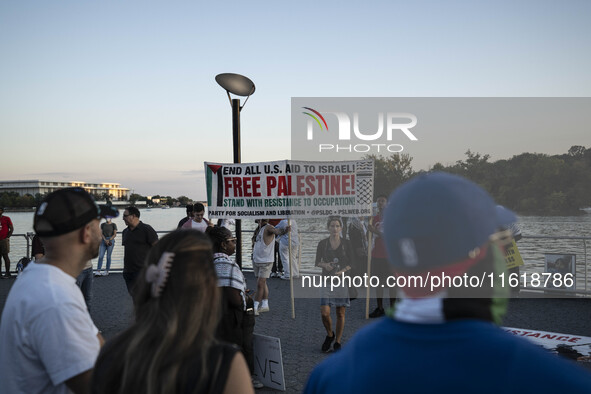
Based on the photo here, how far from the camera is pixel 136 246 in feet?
23.3

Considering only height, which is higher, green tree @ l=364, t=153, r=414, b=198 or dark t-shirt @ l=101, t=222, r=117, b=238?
A: green tree @ l=364, t=153, r=414, b=198

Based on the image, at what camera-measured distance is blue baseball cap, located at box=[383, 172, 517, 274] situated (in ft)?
3.20

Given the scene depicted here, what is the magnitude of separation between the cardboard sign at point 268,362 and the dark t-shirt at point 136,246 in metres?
2.88

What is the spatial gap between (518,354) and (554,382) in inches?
2.9

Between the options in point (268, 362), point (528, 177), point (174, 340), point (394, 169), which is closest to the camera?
point (174, 340)

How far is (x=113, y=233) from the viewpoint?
12930 millimetres

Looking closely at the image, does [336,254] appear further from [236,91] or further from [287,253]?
[287,253]

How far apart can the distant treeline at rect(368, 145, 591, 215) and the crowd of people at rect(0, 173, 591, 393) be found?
14.1m

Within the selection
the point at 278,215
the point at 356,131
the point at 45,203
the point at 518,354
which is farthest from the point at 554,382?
the point at 356,131

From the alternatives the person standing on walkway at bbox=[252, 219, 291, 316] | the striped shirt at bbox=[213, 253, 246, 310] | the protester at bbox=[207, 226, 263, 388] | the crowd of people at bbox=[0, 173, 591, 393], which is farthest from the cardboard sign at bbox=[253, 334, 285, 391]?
the person standing on walkway at bbox=[252, 219, 291, 316]

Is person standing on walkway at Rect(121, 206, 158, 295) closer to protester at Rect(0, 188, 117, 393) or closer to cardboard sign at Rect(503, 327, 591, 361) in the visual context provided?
protester at Rect(0, 188, 117, 393)

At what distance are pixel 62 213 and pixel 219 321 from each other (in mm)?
963

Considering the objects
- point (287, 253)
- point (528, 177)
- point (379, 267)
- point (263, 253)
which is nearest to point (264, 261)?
point (263, 253)

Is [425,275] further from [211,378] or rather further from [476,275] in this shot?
[211,378]
